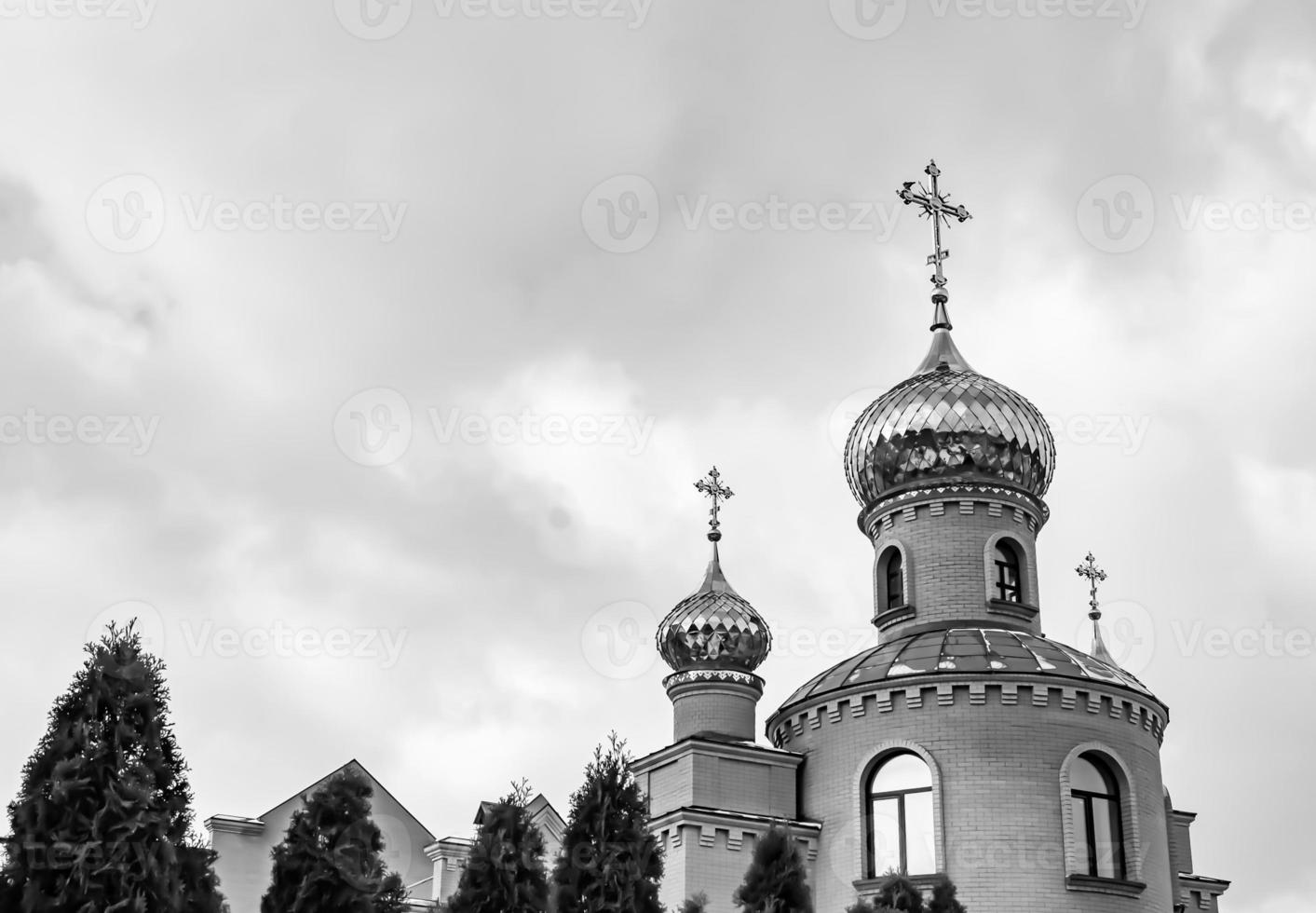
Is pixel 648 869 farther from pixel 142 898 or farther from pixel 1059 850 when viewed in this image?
pixel 1059 850

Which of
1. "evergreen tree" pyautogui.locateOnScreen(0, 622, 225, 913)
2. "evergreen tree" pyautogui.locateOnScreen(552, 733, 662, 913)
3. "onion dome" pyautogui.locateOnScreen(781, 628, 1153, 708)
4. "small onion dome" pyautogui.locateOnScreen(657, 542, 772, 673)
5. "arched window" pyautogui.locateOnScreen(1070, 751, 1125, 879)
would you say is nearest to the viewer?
"evergreen tree" pyautogui.locateOnScreen(0, 622, 225, 913)

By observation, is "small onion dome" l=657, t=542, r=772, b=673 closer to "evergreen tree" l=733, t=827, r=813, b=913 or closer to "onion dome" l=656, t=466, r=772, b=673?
"onion dome" l=656, t=466, r=772, b=673

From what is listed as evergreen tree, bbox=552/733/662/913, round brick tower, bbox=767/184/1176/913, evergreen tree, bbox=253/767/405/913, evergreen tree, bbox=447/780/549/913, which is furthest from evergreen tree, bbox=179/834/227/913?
round brick tower, bbox=767/184/1176/913

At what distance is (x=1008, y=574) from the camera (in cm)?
2148

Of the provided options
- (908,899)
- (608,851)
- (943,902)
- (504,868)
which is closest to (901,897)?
(908,899)

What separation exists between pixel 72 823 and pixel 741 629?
14.1 m

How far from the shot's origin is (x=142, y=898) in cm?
964

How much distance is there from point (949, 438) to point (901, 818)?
18.5 feet

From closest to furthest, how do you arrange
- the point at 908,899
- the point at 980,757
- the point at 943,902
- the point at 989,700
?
the point at 908,899
the point at 943,902
the point at 980,757
the point at 989,700

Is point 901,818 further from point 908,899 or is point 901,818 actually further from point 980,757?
point 908,899

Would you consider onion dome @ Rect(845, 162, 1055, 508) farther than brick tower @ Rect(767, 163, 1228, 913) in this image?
Yes

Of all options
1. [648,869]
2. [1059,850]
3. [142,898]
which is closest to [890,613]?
[1059,850]

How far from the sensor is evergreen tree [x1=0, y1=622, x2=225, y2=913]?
9664 millimetres

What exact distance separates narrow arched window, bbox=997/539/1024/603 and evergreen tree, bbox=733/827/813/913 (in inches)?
373
